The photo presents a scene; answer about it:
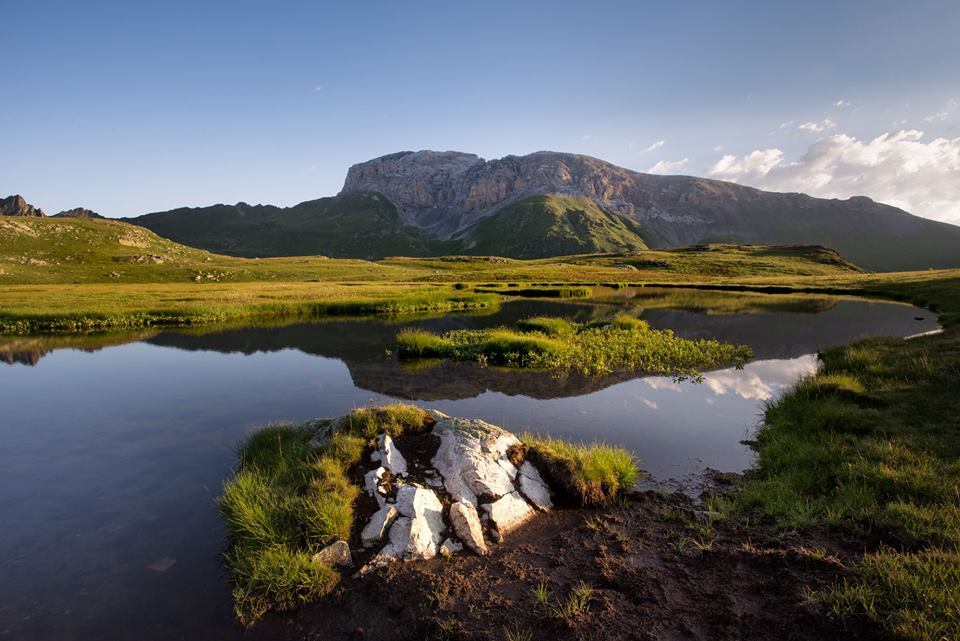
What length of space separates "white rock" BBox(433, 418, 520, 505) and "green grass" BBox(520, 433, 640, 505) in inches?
39.1

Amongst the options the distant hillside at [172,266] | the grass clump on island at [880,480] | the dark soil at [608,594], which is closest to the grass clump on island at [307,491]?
the dark soil at [608,594]

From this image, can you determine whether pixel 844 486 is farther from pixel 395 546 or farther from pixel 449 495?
pixel 395 546

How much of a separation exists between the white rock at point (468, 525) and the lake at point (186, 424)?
4072 mm

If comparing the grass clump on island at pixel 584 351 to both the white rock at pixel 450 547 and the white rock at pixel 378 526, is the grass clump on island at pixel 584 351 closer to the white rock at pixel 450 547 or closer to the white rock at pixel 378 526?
the white rock at pixel 450 547

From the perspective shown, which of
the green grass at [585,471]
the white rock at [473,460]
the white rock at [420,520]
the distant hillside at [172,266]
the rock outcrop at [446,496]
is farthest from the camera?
the distant hillside at [172,266]

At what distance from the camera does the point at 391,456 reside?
11.7m

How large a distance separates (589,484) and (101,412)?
870 inches

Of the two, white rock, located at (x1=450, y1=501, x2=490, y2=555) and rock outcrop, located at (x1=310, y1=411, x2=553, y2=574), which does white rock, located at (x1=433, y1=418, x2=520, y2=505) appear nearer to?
rock outcrop, located at (x1=310, y1=411, x2=553, y2=574)

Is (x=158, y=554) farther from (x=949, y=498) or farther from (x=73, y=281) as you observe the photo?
(x=73, y=281)

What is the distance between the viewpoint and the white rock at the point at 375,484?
33.7 feet

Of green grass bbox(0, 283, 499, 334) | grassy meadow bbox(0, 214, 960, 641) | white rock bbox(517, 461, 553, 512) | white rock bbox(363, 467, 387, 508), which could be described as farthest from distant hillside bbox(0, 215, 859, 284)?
white rock bbox(517, 461, 553, 512)

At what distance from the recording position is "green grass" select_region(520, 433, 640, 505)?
459 inches

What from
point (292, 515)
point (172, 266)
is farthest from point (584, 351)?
point (172, 266)

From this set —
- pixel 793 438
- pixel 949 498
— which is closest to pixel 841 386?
pixel 793 438
